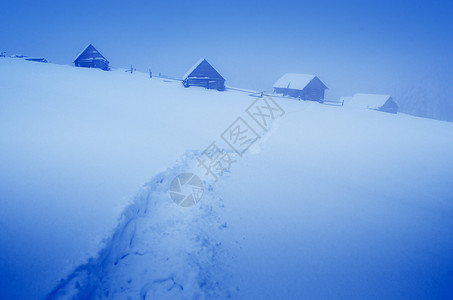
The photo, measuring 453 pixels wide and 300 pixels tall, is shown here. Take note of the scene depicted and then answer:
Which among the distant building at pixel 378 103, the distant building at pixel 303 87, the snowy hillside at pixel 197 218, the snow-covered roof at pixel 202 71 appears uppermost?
the snow-covered roof at pixel 202 71

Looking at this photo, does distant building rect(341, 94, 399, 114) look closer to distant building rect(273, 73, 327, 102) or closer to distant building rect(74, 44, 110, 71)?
distant building rect(273, 73, 327, 102)

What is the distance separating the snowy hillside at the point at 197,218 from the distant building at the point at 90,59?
21.8 metres

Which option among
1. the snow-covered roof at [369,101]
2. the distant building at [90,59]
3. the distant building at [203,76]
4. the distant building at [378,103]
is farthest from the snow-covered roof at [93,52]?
the snow-covered roof at [369,101]

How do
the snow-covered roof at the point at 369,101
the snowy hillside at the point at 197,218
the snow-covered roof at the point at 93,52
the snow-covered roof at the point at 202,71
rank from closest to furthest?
the snowy hillside at the point at 197,218
the snow-covered roof at the point at 202,71
the snow-covered roof at the point at 93,52
the snow-covered roof at the point at 369,101

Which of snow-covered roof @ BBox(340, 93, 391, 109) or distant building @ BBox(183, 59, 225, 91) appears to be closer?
distant building @ BBox(183, 59, 225, 91)

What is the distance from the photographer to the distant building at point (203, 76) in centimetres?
2841

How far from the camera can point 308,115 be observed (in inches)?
878

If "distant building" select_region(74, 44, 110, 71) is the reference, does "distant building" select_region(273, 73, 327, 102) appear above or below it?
below

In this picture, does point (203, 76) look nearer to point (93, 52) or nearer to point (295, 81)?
point (295, 81)

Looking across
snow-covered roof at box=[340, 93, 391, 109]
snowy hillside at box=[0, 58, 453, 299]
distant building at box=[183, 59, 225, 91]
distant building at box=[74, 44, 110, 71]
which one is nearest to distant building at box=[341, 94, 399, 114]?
snow-covered roof at box=[340, 93, 391, 109]

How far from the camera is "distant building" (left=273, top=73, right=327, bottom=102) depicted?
32.6 meters

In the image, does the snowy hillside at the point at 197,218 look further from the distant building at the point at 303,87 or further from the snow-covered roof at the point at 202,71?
the distant building at the point at 303,87

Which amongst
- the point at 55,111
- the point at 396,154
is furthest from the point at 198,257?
the point at 396,154

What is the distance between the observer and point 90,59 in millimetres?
31172
